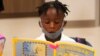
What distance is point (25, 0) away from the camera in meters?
1.29

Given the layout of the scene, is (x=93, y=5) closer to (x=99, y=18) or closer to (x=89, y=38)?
(x=99, y=18)

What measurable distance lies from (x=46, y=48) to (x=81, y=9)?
648 mm

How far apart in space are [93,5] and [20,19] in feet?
1.51

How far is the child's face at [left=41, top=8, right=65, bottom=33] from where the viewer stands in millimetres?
839

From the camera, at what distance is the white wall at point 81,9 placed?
49.6 inches

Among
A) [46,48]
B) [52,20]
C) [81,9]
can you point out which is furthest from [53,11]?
[81,9]

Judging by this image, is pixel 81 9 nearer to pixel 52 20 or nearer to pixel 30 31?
pixel 30 31

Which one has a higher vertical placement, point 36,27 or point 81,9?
point 81,9

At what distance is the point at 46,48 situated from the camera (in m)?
0.69

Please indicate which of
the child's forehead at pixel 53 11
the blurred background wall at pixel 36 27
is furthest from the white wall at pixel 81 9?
the child's forehead at pixel 53 11

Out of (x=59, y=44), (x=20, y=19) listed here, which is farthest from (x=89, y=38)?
(x=59, y=44)

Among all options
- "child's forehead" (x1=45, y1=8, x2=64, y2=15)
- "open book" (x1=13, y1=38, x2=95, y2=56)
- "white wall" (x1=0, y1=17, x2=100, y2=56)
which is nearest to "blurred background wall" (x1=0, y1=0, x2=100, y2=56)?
"white wall" (x1=0, y1=17, x2=100, y2=56)

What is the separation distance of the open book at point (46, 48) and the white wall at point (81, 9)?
0.61m

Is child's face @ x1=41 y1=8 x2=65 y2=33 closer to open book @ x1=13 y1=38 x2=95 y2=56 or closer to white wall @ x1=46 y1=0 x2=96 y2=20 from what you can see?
open book @ x1=13 y1=38 x2=95 y2=56
